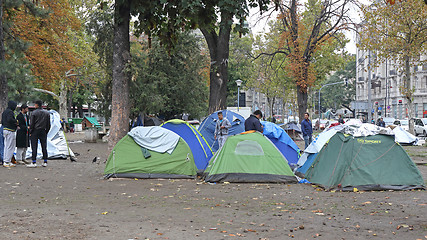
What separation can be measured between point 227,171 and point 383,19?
23.6 metres

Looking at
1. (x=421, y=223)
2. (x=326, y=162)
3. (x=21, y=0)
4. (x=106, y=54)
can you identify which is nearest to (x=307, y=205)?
(x=421, y=223)

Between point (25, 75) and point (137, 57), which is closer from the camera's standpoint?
point (25, 75)

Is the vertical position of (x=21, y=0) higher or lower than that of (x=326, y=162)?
higher

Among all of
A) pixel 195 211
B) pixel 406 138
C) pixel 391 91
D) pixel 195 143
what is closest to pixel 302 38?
pixel 406 138

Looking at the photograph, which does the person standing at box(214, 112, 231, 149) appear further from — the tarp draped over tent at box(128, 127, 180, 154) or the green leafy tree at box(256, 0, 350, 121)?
the green leafy tree at box(256, 0, 350, 121)

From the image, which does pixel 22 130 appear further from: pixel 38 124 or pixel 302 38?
pixel 302 38

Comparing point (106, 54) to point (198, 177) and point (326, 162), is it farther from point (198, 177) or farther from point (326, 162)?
point (326, 162)

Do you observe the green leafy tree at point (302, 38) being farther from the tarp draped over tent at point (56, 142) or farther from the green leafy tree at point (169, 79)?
the tarp draped over tent at point (56, 142)

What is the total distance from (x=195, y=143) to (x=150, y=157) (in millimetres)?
2121

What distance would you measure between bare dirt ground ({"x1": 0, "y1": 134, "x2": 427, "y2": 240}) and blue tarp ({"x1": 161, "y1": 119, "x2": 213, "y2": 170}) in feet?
6.41

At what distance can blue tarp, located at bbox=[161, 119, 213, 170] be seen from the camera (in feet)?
49.8

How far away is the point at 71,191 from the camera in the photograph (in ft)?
37.0

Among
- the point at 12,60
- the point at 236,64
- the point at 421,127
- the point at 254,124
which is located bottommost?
the point at 421,127

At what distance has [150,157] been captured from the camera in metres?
A: 13.8
